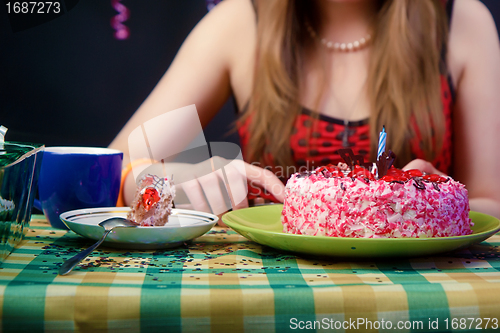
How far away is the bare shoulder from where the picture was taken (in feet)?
5.63

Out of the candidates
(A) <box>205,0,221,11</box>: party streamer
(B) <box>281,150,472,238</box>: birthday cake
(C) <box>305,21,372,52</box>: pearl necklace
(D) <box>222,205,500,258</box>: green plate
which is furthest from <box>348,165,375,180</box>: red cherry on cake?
(A) <box>205,0,221,11</box>: party streamer

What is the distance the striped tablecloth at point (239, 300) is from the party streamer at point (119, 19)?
116cm

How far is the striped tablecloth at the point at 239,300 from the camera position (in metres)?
0.51

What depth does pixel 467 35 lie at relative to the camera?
1.72m

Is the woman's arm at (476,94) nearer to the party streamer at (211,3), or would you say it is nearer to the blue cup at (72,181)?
the party streamer at (211,3)

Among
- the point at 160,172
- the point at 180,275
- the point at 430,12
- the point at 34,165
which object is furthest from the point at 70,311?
the point at 430,12

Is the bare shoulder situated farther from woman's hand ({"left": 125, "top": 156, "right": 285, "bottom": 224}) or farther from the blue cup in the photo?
the blue cup

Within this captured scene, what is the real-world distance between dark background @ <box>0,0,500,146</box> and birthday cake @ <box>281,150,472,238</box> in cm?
105

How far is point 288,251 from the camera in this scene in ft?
2.49

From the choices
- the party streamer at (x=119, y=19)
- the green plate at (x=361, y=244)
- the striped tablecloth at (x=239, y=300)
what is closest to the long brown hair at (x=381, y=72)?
the party streamer at (x=119, y=19)

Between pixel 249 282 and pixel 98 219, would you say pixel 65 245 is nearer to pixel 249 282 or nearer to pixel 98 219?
pixel 98 219

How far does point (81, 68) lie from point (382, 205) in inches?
50.8

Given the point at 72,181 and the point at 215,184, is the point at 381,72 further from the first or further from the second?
the point at 72,181

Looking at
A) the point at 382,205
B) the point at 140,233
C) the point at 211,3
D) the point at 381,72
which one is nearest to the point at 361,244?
the point at 382,205
